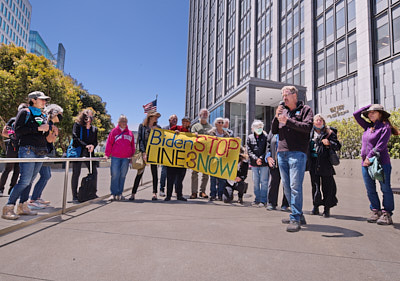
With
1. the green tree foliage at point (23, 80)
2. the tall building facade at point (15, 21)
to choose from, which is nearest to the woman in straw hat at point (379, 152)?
the green tree foliage at point (23, 80)

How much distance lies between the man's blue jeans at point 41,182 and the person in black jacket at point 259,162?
12.3 feet

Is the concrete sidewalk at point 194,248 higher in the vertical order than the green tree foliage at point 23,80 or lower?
lower

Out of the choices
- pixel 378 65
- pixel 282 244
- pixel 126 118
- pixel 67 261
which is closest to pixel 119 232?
pixel 67 261

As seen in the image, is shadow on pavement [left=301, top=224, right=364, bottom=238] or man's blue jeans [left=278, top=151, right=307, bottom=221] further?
man's blue jeans [left=278, top=151, right=307, bottom=221]

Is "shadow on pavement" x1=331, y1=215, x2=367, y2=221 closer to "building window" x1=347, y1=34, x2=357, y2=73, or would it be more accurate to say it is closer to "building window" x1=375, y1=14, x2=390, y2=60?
"building window" x1=375, y1=14, x2=390, y2=60

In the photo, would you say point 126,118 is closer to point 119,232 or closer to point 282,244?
point 119,232

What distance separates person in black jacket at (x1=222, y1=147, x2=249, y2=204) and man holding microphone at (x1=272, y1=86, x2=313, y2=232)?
6.48 feet

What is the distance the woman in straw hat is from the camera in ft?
13.0

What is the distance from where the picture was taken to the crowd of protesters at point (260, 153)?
11.5 feet

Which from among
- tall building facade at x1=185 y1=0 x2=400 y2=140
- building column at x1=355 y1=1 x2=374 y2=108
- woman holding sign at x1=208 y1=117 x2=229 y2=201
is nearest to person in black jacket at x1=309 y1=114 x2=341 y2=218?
woman holding sign at x1=208 y1=117 x2=229 y2=201

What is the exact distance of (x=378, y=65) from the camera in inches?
765

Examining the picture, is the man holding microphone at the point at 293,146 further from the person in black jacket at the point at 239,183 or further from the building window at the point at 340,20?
the building window at the point at 340,20

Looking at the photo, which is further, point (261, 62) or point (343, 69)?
point (261, 62)

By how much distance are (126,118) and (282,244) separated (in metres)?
4.21
